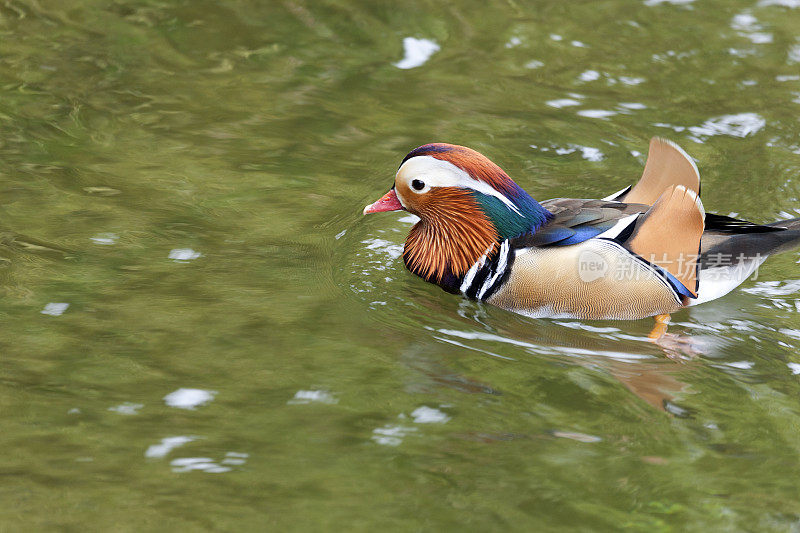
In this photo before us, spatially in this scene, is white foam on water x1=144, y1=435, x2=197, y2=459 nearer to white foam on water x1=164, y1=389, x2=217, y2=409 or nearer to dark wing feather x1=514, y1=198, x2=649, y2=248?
white foam on water x1=164, y1=389, x2=217, y2=409

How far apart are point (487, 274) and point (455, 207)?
420 millimetres

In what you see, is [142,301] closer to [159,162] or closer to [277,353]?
[277,353]

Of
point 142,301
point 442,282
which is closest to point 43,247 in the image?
point 142,301

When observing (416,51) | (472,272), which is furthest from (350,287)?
(416,51)

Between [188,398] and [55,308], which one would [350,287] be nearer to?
[188,398]

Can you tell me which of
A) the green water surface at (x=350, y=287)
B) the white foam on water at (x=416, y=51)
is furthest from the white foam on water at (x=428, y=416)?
the white foam on water at (x=416, y=51)

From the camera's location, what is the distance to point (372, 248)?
5879 mm

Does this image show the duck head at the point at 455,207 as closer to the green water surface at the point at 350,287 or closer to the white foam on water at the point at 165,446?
the green water surface at the point at 350,287

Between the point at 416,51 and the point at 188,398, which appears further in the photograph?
the point at 416,51

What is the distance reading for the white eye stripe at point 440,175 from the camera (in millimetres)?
5156

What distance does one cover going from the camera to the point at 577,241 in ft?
16.3

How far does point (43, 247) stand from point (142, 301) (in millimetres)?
862
